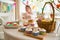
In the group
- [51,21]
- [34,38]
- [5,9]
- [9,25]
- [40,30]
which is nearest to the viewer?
[34,38]

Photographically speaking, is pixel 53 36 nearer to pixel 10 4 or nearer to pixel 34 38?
pixel 34 38

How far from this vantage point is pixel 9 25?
78.2 inches

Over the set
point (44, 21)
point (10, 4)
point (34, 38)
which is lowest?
point (34, 38)

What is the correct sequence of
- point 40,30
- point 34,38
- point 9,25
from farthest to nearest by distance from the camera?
point 9,25 → point 40,30 → point 34,38

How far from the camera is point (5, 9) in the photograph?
2861mm

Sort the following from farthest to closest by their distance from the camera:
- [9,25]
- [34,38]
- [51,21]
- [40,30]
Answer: [9,25] < [51,21] < [40,30] < [34,38]

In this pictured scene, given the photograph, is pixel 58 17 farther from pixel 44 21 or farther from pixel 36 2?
pixel 44 21

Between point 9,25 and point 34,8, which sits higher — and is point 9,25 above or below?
A: below

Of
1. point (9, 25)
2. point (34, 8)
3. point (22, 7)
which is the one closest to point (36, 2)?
point (34, 8)

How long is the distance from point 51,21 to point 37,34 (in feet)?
0.96

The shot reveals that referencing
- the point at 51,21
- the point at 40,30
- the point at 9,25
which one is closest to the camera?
the point at 40,30

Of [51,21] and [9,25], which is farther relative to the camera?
[9,25]

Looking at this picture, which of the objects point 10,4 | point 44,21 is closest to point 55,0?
point 10,4

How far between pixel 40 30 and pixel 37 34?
0.08 meters
